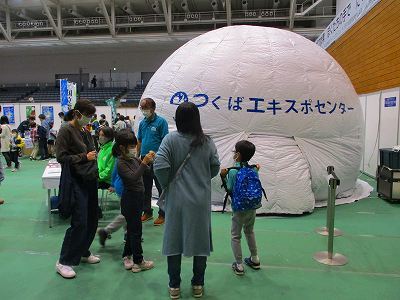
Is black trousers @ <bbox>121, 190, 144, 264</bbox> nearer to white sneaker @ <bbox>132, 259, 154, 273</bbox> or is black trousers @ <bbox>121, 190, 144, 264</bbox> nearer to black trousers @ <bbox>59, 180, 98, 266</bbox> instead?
white sneaker @ <bbox>132, 259, 154, 273</bbox>

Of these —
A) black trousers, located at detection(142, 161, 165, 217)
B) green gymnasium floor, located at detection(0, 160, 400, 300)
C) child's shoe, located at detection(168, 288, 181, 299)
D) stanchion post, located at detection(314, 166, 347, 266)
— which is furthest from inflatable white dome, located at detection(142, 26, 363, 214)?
child's shoe, located at detection(168, 288, 181, 299)

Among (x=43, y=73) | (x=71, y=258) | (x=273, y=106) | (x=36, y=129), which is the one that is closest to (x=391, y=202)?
(x=273, y=106)

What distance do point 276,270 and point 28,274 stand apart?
2.29 meters

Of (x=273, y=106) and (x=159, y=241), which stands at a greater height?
(x=273, y=106)

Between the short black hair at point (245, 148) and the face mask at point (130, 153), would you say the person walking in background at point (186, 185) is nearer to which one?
the short black hair at point (245, 148)

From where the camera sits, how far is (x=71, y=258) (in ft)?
10.8

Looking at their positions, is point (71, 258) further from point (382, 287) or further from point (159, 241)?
point (382, 287)

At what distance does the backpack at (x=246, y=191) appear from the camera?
10.4 ft

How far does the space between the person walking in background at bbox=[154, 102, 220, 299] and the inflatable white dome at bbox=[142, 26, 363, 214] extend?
261 cm

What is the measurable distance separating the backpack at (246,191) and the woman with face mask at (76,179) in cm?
128

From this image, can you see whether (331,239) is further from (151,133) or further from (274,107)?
(151,133)

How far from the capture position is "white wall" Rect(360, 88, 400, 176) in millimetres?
7215

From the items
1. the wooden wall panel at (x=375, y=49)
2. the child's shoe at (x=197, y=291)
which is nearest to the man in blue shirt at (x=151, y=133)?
the child's shoe at (x=197, y=291)

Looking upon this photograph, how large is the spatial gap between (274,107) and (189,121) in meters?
3.05
